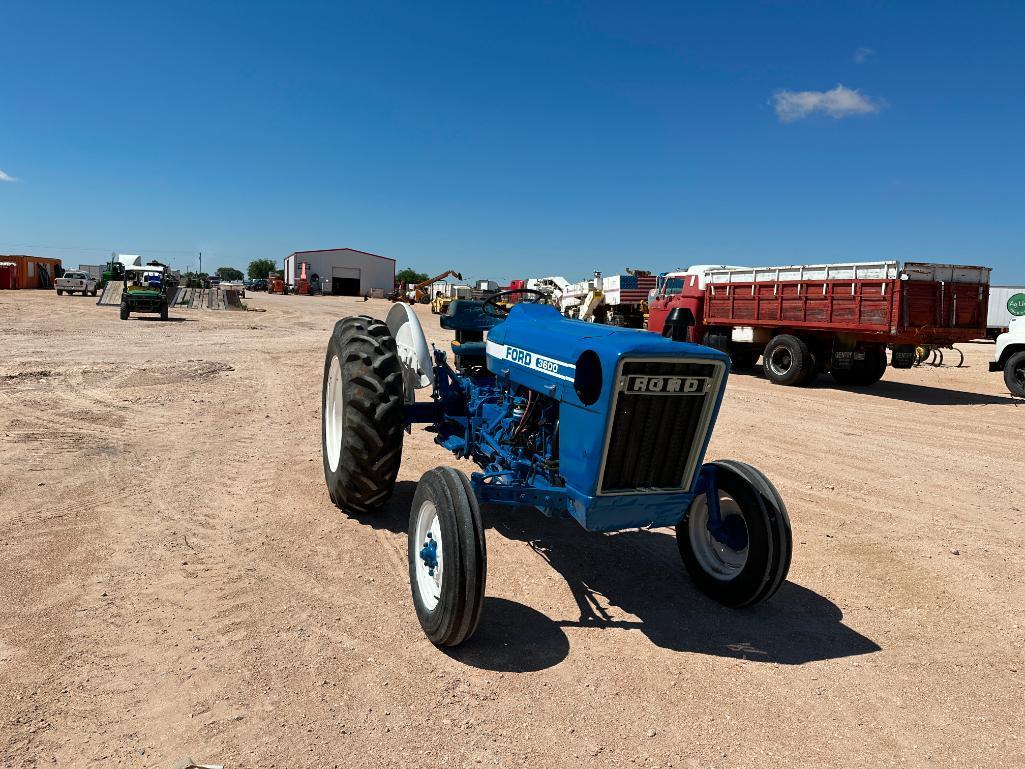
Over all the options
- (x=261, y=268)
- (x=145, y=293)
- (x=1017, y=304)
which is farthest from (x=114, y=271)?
(x=261, y=268)

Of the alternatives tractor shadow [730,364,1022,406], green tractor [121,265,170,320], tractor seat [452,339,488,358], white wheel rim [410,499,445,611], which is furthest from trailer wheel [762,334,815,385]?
green tractor [121,265,170,320]

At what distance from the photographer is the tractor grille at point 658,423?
10.4 feet

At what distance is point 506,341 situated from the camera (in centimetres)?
425

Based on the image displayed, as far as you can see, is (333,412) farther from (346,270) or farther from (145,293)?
(346,270)

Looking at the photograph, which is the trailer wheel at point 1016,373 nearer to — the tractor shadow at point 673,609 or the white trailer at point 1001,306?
the tractor shadow at point 673,609

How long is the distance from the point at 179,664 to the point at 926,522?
5.28 m

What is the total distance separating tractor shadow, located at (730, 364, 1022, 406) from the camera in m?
11.7

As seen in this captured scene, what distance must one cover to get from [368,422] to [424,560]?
1.17 metres

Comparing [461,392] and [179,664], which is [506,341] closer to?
[461,392]

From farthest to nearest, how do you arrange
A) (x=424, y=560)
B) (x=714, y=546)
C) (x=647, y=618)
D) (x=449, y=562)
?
1. (x=714, y=546)
2. (x=647, y=618)
3. (x=424, y=560)
4. (x=449, y=562)

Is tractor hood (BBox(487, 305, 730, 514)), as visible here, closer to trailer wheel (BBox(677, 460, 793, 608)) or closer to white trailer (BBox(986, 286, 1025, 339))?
trailer wheel (BBox(677, 460, 793, 608))

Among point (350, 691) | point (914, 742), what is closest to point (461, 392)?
point (350, 691)

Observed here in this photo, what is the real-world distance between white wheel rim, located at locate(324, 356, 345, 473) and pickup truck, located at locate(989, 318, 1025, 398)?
1265 centimetres

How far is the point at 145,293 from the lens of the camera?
2316cm
